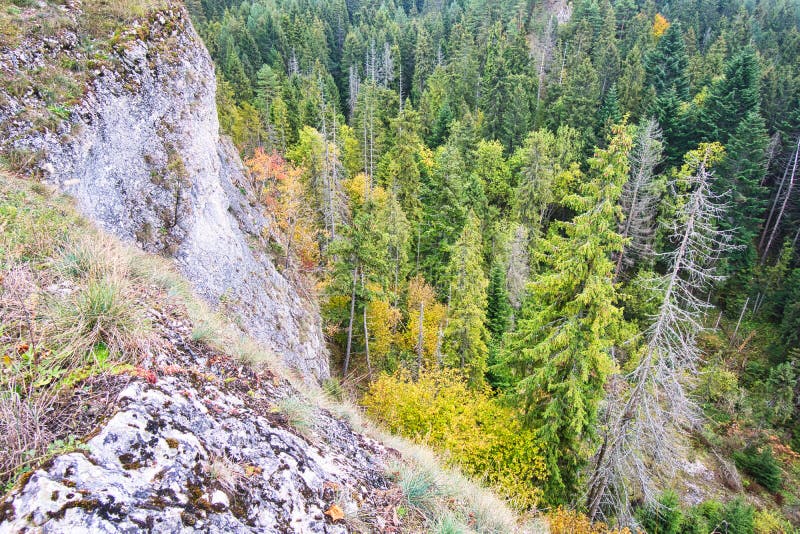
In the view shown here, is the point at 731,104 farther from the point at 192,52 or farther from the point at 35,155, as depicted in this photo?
Result: the point at 35,155

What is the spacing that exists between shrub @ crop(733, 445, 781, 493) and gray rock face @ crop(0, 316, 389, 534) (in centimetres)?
3048

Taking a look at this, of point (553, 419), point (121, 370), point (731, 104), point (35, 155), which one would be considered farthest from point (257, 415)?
point (731, 104)

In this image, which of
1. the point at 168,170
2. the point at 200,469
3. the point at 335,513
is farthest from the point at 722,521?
the point at 168,170

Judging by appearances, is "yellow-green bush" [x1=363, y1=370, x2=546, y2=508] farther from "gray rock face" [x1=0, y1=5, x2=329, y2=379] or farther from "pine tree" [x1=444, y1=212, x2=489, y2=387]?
"gray rock face" [x1=0, y1=5, x2=329, y2=379]

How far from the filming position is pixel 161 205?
12.1 metres

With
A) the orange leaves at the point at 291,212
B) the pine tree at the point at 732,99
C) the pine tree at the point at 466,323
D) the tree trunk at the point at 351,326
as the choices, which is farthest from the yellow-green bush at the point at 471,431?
the pine tree at the point at 732,99

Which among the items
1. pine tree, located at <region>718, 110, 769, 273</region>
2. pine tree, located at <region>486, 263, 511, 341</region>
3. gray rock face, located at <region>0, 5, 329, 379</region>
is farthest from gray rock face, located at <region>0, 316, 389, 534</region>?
pine tree, located at <region>718, 110, 769, 273</region>

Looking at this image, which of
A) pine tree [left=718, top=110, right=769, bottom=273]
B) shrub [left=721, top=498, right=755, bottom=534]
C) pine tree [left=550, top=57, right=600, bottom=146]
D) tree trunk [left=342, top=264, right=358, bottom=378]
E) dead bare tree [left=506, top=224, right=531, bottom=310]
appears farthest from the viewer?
pine tree [left=550, top=57, right=600, bottom=146]

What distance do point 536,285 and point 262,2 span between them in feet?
363

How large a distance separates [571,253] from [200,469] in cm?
1202

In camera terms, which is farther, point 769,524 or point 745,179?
point 745,179

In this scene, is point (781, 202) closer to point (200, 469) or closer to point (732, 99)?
point (732, 99)

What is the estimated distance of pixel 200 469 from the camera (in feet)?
12.0

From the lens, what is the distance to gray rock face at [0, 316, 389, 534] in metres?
2.75
